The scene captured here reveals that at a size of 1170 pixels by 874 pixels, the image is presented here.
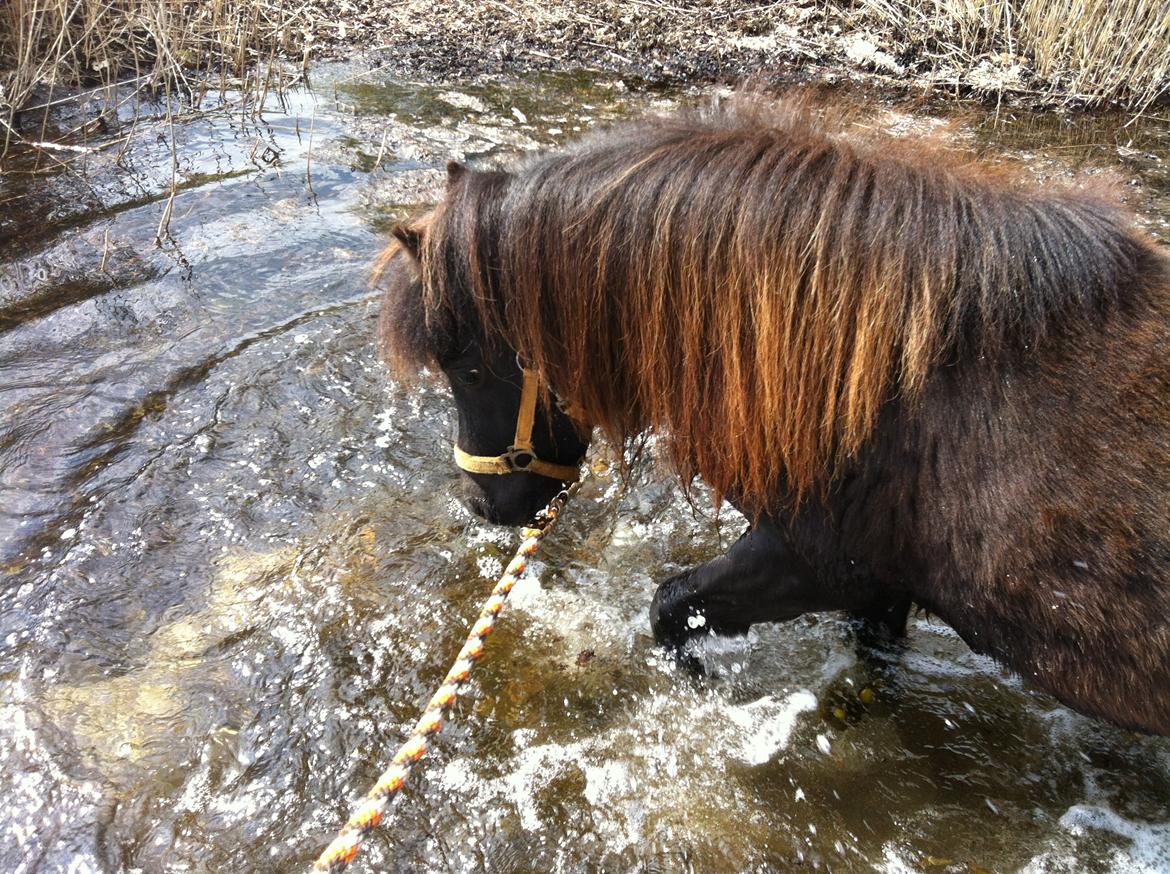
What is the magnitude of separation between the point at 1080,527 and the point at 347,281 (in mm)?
4515

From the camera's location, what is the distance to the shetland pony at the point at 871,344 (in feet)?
5.57

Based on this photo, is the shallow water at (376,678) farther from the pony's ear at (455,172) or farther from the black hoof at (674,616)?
the pony's ear at (455,172)

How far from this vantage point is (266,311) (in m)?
4.77

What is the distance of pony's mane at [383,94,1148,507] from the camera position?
5.76 feet

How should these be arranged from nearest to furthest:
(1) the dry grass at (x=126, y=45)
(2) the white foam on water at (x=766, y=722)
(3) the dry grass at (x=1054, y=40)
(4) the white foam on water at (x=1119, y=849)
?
(4) the white foam on water at (x=1119, y=849) → (2) the white foam on water at (x=766, y=722) → (1) the dry grass at (x=126, y=45) → (3) the dry grass at (x=1054, y=40)

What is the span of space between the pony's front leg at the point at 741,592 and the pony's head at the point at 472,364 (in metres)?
0.57

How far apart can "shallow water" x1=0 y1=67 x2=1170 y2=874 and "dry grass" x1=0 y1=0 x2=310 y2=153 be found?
2.86 meters

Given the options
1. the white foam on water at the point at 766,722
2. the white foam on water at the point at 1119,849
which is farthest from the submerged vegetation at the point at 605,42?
the white foam on water at the point at 1119,849

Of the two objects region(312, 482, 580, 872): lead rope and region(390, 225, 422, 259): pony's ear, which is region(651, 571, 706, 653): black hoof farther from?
region(390, 225, 422, 259): pony's ear

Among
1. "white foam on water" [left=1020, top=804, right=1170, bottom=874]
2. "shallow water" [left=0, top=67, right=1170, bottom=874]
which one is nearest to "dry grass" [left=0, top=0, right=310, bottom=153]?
"shallow water" [left=0, top=67, right=1170, bottom=874]

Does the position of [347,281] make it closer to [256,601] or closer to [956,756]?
[256,601]

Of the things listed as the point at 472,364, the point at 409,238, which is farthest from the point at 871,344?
the point at 409,238

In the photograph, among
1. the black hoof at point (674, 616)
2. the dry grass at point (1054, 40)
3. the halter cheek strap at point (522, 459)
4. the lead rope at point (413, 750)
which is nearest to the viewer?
the lead rope at point (413, 750)

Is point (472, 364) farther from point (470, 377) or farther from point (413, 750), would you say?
point (413, 750)
